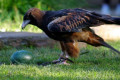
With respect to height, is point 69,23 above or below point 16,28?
above

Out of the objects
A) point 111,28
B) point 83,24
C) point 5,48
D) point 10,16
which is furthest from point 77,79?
point 10,16

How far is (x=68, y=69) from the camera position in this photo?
240 inches

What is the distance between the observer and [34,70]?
5.88 metres

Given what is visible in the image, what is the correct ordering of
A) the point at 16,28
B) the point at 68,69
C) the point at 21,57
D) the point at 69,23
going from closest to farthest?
the point at 68,69
the point at 21,57
the point at 69,23
the point at 16,28

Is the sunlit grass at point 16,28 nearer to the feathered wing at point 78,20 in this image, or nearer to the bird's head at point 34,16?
the bird's head at point 34,16

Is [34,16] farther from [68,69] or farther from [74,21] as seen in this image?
[68,69]

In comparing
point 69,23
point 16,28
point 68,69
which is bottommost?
point 16,28

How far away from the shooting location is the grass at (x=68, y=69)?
5.43 meters

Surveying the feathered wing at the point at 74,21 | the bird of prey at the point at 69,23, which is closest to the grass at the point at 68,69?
the bird of prey at the point at 69,23

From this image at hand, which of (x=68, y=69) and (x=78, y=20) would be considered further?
(x=78, y=20)

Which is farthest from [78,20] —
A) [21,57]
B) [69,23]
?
[21,57]

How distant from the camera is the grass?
5.43m

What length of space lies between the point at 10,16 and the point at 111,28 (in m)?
4.32

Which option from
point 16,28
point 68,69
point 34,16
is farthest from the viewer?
point 16,28
